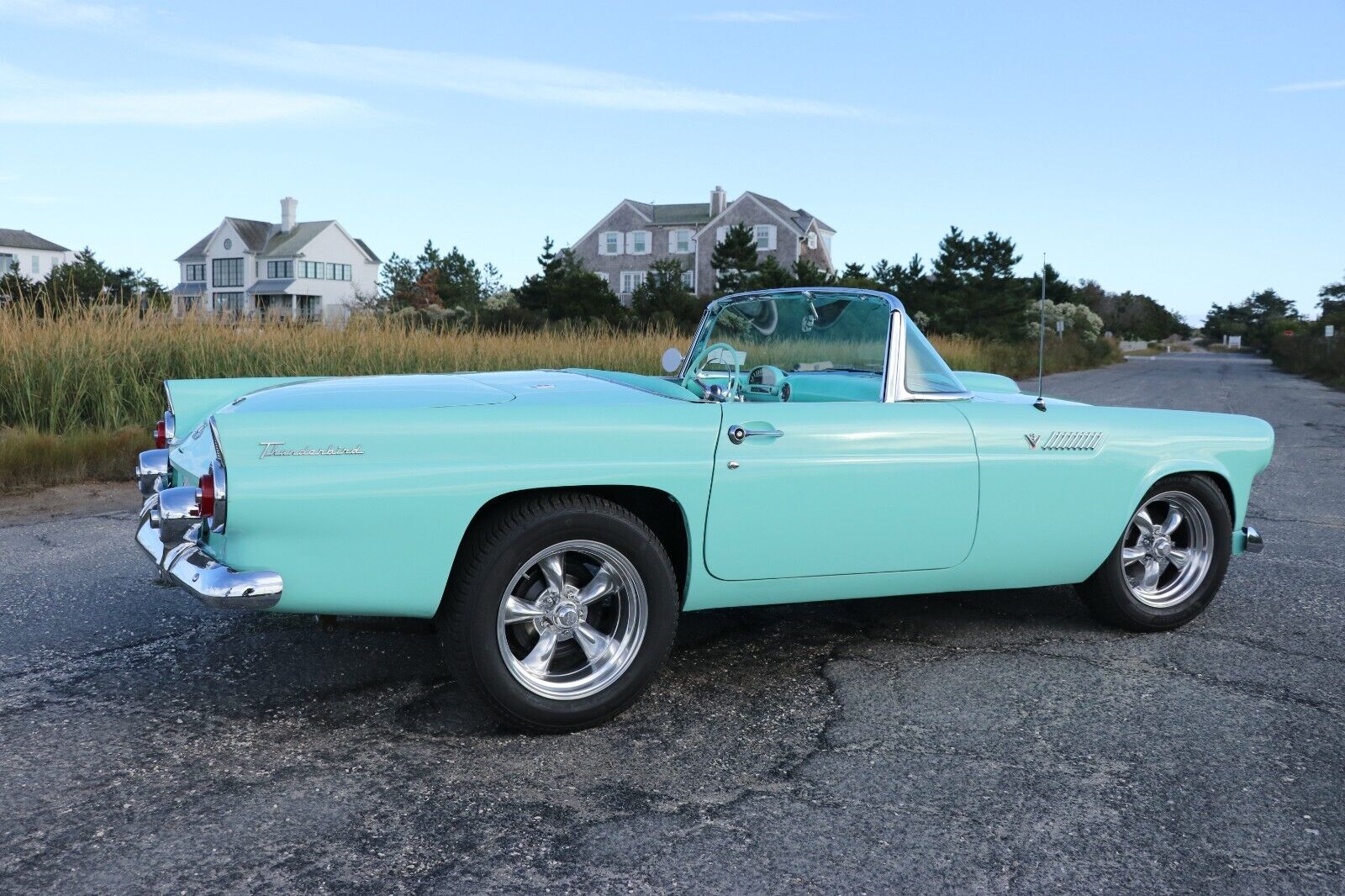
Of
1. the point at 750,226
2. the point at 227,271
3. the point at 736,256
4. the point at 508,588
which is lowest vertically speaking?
the point at 508,588

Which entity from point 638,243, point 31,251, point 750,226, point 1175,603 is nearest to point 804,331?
point 1175,603

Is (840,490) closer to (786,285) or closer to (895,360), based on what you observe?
(895,360)

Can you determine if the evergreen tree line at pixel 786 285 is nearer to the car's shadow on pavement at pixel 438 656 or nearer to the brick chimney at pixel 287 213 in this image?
the brick chimney at pixel 287 213

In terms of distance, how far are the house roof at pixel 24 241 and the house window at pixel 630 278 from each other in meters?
52.1

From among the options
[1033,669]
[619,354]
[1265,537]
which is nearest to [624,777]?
[1033,669]

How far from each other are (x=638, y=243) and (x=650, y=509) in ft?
206

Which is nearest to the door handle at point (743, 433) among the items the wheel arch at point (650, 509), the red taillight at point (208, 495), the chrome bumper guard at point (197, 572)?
the wheel arch at point (650, 509)

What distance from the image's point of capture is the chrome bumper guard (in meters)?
3.01

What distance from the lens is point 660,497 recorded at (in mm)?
3609

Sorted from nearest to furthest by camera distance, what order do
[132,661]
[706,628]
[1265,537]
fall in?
[132,661]
[706,628]
[1265,537]

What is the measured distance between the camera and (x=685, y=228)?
63.8 m

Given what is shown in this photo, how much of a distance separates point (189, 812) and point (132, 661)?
1441mm

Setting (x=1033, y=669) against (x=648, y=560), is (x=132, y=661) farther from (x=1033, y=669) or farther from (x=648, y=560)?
(x=1033, y=669)

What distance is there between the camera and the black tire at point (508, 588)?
3.21 m
